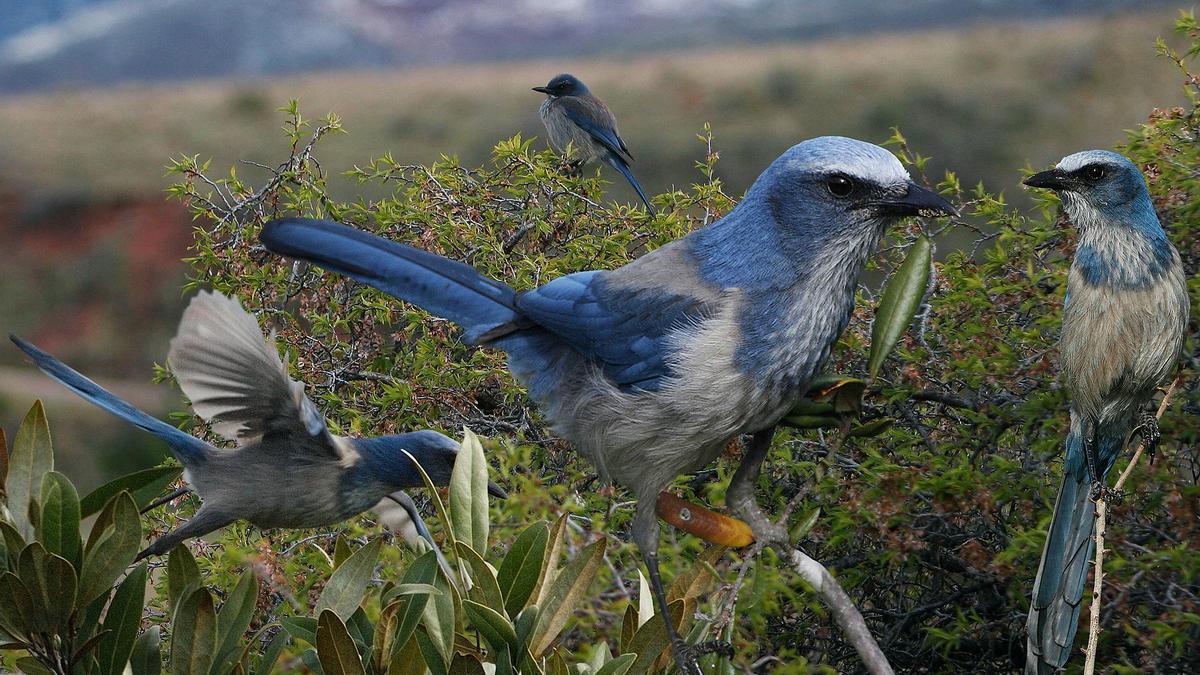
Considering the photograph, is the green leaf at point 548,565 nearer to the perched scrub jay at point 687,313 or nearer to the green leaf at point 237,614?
the perched scrub jay at point 687,313

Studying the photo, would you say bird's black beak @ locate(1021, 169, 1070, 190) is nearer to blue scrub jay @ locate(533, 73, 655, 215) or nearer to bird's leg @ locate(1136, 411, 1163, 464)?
bird's leg @ locate(1136, 411, 1163, 464)

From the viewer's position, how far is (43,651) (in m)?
2.23

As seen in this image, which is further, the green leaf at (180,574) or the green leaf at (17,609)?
the green leaf at (180,574)

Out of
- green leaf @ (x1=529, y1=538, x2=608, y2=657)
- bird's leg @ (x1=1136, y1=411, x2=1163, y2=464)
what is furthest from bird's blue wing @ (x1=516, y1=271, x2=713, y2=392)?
bird's leg @ (x1=1136, y1=411, x2=1163, y2=464)

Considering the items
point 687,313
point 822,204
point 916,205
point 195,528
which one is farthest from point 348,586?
point 916,205

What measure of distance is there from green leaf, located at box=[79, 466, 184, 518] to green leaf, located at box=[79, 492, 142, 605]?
0.71 feet

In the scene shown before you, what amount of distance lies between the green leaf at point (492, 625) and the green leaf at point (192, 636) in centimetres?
47

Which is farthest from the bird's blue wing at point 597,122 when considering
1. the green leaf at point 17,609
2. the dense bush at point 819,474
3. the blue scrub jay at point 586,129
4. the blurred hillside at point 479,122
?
the blurred hillside at point 479,122

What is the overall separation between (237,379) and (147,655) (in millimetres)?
610

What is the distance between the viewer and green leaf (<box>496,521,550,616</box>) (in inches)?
86.7

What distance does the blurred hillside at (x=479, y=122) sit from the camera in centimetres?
3006

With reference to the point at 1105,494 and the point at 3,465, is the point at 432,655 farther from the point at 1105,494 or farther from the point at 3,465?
the point at 1105,494

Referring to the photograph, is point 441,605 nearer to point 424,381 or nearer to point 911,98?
point 424,381

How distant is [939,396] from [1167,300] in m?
0.50
